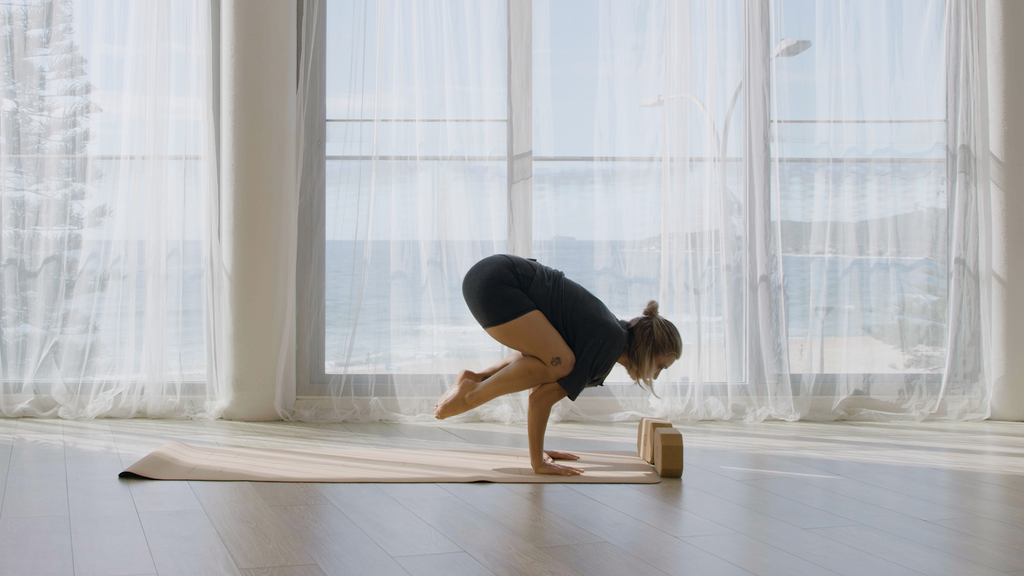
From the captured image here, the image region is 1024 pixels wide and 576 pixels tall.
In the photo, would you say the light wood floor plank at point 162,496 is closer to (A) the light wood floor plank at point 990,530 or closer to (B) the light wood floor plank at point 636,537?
(B) the light wood floor plank at point 636,537

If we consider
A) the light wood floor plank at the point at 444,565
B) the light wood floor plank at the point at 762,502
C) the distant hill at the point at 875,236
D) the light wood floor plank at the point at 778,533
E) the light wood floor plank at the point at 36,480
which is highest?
the distant hill at the point at 875,236

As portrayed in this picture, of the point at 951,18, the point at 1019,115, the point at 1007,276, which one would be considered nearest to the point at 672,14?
the point at 951,18

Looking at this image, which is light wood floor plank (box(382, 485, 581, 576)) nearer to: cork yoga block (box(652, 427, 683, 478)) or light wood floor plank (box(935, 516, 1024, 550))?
cork yoga block (box(652, 427, 683, 478))

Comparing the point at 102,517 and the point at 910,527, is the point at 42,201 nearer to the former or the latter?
the point at 102,517

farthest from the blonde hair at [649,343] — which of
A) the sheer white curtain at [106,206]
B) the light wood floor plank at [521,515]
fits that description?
the sheer white curtain at [106,206]

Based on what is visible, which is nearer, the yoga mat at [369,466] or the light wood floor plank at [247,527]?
the light wood floor plank at [247,527]

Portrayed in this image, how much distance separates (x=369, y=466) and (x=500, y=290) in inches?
27.2

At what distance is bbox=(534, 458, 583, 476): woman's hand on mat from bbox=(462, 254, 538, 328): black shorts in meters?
0.46

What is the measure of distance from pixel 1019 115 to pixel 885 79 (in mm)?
624

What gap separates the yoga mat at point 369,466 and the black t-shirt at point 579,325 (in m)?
0.29

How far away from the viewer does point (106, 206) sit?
3.53 metres

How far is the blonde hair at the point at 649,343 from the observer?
244cm

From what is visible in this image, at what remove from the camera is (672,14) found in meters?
3.70

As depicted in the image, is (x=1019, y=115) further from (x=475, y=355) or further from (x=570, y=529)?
(x=570, y=529)
